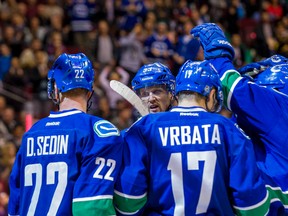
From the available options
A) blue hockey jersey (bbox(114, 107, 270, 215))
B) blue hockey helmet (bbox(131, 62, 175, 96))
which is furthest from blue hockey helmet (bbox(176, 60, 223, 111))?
blue hockey helmet (bbox(131, 62, 175, 96))

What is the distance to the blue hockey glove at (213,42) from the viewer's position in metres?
5.40

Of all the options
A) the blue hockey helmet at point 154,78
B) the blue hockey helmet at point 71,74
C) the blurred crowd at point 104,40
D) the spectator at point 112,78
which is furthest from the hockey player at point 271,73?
the spectator at point 112,78

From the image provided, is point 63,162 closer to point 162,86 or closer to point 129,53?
point 162,86

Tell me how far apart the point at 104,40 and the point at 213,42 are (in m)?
9.30

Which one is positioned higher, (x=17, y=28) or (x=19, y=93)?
(x=17, y=28)

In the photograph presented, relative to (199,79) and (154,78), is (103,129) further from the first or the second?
(154,78)

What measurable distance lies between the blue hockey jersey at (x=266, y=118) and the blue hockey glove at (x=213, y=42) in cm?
17

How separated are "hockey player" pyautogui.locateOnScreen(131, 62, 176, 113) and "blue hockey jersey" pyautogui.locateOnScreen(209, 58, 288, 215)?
0.49m

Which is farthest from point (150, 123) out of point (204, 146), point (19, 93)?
point (19, 93)

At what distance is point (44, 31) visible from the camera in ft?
48.0

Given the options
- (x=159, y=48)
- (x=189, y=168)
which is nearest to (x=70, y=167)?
(x=189, y=168)

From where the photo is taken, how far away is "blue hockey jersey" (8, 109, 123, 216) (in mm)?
4707

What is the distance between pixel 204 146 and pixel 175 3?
12.5 metres

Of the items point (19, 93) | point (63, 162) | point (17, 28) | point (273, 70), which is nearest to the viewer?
point (63, 162)
